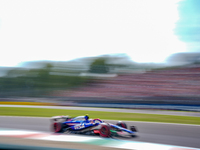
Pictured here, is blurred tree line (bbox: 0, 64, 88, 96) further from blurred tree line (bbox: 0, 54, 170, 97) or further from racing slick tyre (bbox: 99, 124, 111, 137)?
racing slick tyre (bbox: 99, 124, 111, 137)

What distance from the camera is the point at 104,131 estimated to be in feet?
14.7

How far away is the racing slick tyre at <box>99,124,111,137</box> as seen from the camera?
175 inches

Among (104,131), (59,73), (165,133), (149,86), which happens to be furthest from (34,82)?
(104,131)

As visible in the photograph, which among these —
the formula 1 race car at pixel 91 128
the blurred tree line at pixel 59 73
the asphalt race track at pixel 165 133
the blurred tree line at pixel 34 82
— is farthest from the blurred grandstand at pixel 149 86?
the formula 1 race car at pixel 91 128

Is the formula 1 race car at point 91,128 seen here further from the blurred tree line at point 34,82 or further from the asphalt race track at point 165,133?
the blurred tree line at point 34,82

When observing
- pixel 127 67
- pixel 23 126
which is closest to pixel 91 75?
pixel 127 67

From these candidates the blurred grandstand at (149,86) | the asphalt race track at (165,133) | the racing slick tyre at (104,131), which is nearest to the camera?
the racing slick tyre at (104,131)

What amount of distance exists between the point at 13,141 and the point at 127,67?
74.7 ft

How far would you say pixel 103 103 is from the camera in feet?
49.6

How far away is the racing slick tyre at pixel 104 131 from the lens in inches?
175

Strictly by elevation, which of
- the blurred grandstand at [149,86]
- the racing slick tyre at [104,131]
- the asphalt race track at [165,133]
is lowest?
the asphalt race track at [165,133]

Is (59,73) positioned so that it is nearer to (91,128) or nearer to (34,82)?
(34,82)

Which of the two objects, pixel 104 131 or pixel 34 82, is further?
pixel 34 82

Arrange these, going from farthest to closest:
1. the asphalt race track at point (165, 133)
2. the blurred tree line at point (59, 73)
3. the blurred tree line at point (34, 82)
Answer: the blurred tree line at point (59, 73), the blurred tree line at point (34, 82), the asphalt race track at point (165, 133)
